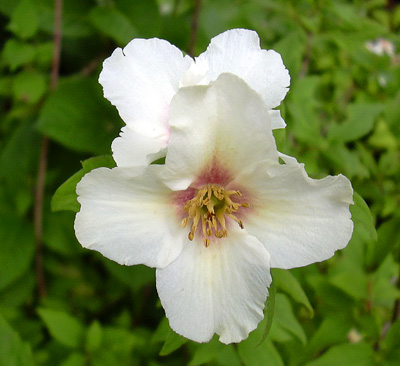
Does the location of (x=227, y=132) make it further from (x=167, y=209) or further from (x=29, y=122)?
(x=29, y=122)

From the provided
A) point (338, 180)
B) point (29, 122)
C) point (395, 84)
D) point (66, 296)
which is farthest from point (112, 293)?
point (395, 84)

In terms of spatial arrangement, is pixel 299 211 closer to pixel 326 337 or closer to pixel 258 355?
pixel 258 355

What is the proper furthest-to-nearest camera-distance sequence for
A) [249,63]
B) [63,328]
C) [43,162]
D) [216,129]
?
[43,162]
[63,328]
[249,63]
[216,129]

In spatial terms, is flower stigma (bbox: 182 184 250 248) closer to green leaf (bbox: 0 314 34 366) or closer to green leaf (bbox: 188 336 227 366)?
green leaf (bbox: 188 336 227 366)

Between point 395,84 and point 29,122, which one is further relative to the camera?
point 395,84

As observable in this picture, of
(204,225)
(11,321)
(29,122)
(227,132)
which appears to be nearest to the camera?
(227,132)

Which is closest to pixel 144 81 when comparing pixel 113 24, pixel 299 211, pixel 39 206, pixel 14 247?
pixel 299 211
